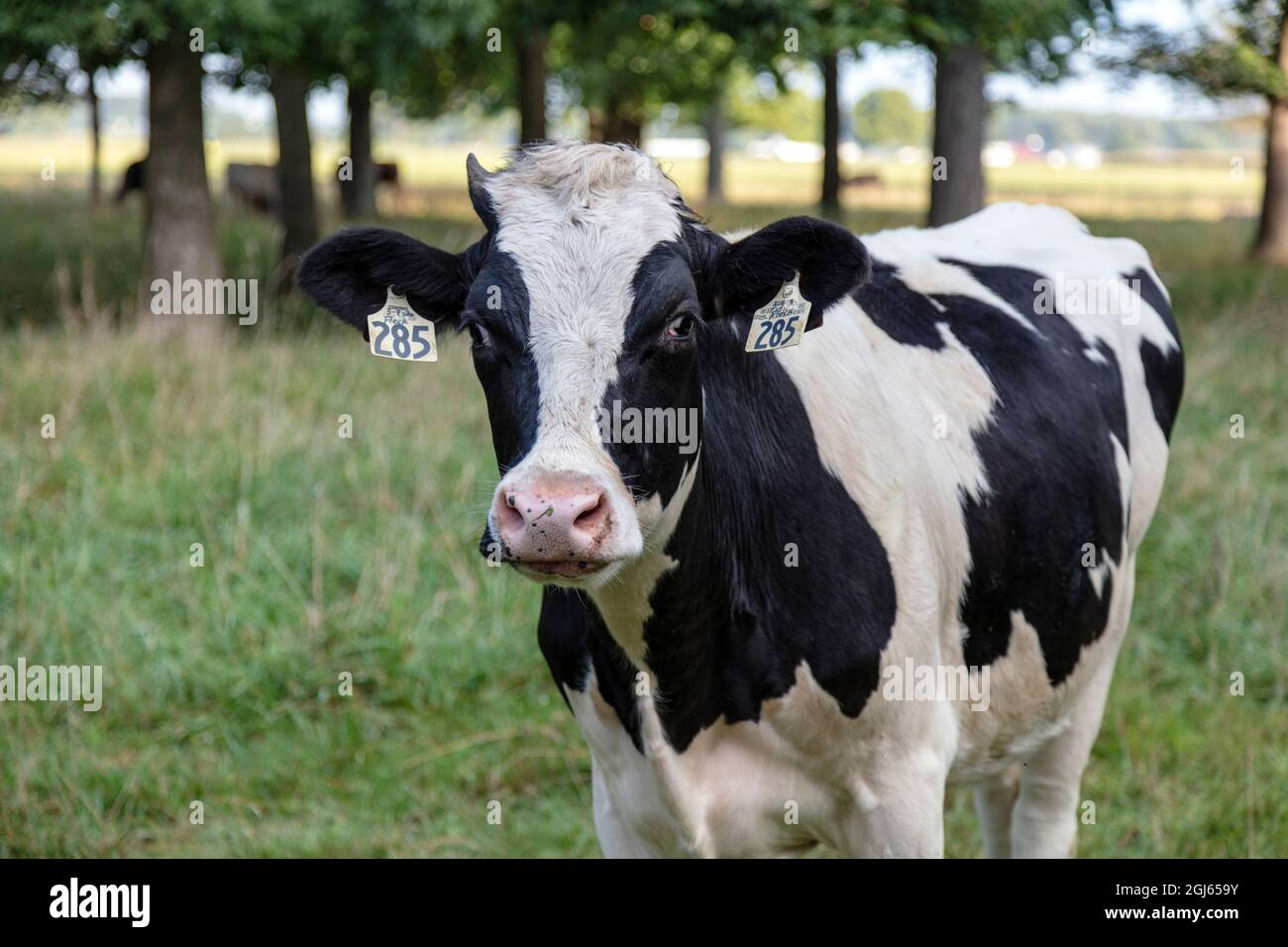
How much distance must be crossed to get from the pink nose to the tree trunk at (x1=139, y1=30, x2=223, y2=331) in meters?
8.05

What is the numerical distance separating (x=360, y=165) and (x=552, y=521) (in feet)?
64.7

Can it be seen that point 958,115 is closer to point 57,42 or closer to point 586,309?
point 57,42

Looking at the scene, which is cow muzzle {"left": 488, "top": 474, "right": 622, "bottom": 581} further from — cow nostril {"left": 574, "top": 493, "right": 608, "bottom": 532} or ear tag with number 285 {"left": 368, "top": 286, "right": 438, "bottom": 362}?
ear tag with number 285 {"left": 368, "top": 286, "right": 438, "bottom": 362}

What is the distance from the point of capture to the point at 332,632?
571cm

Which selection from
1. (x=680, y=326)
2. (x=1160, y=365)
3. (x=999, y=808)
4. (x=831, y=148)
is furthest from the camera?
(x=831, y=148)

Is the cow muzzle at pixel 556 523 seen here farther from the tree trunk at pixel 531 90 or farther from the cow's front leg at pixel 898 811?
the tree trunk at pixel 531 90

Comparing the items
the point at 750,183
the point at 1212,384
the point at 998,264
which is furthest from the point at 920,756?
the point at 750,183

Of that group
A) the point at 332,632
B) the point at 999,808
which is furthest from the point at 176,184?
the point at 999,808

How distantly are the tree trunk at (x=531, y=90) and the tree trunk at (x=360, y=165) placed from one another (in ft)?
20.8

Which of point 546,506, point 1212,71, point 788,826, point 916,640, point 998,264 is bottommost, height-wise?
point 788,826

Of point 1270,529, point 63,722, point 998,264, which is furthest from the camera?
point 1270,529

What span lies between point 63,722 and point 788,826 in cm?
313

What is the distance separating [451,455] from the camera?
726 cm

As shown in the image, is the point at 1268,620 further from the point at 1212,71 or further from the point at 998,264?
the point at 1212,71
